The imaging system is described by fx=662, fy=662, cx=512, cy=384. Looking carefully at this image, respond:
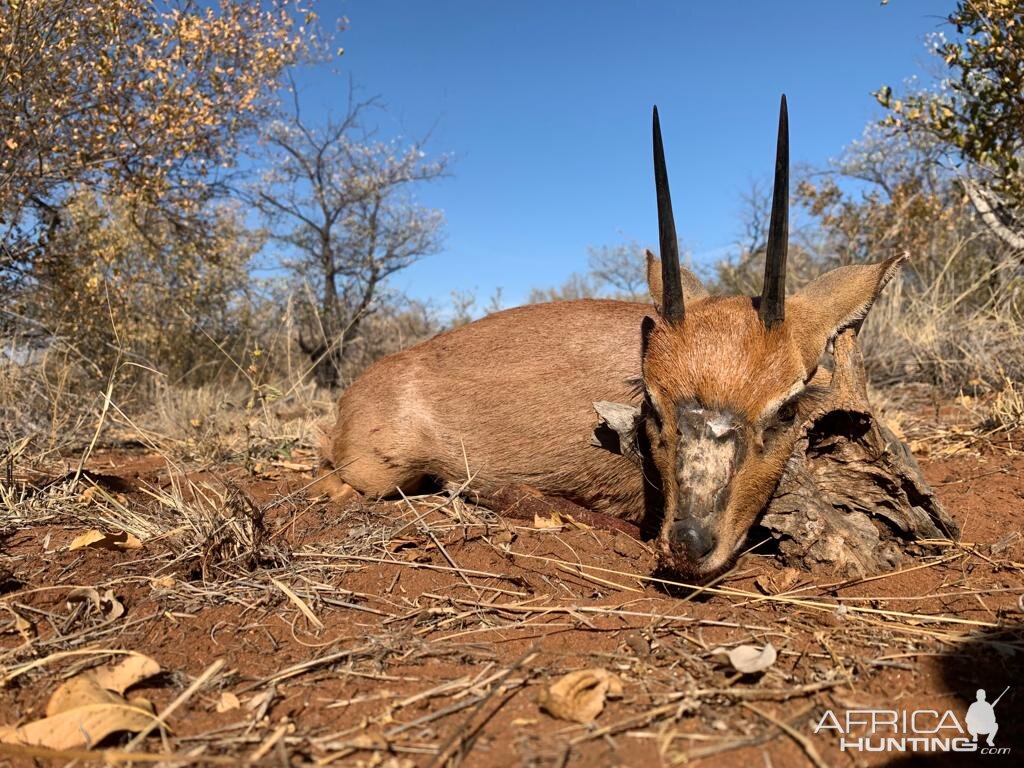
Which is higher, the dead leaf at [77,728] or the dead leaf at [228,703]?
the dead leaf at [77,728]

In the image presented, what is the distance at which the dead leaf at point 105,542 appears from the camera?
10.1 feet

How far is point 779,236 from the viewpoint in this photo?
114 inches

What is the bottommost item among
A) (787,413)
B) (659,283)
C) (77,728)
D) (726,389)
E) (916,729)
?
(916,729)

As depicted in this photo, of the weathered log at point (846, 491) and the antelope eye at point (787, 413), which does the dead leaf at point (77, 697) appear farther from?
the antelope eye at point (787, 413)

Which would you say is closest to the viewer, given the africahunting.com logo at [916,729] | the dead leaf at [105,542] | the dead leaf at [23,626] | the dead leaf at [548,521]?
the africahunting.com logo at [916,729]

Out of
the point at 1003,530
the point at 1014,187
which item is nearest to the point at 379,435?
the point at 1003,530

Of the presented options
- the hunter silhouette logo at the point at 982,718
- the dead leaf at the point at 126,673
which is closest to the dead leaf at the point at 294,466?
the dead leaf at the point at 126,673

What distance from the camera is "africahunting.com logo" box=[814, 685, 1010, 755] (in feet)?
5.74

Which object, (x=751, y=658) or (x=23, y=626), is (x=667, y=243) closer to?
(x=751, y=658)

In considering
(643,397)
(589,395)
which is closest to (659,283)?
(643,397)

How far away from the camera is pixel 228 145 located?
32.3ft

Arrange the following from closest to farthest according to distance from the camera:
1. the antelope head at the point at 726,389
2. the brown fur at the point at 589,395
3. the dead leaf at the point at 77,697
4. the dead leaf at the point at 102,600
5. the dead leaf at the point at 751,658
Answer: the dead leaf at the point at 77,697, the dead leaf at the point at 751,658, the dead leaf at the point at 102,600, the antelope head at the point at 726,389, the brown fur at the point at 589,395

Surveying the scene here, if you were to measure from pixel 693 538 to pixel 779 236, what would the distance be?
53.8 inches

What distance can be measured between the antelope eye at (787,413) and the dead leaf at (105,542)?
3038 mm
